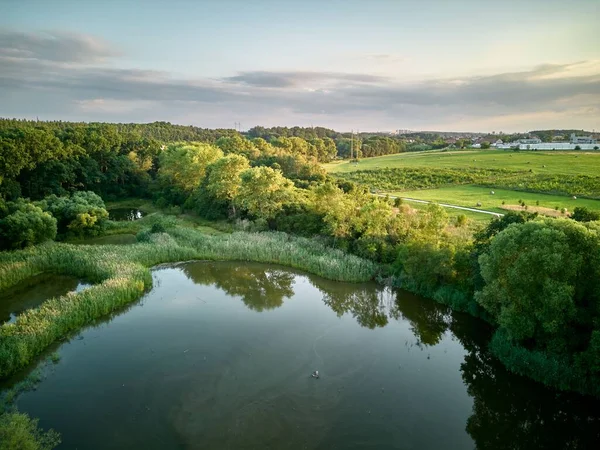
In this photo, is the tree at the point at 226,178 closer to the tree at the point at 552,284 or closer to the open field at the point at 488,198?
the open field at the point at 488,198

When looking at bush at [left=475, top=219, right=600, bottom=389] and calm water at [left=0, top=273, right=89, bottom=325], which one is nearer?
bush at [left=475, top=219, right=600, bottom=389]

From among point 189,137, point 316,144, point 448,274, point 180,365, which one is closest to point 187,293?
point 180,365

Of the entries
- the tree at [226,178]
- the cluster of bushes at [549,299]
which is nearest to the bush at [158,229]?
the tree at [226,178]

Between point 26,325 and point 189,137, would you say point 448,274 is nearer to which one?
point 26,325

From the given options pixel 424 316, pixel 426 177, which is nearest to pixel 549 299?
pixel 424 316

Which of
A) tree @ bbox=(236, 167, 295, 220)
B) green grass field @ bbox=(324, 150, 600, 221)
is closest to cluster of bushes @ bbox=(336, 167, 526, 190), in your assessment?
green grass field @ bbox=(324, 150, 600, 221)

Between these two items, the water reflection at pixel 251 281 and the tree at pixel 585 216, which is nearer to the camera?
the tree at pixel 585 216

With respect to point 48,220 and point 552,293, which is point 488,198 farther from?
point 48,220

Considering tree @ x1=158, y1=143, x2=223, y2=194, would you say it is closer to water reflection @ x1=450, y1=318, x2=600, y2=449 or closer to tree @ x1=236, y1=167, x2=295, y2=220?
tree @ x1=236, y1=167, x2=295, y2=220
